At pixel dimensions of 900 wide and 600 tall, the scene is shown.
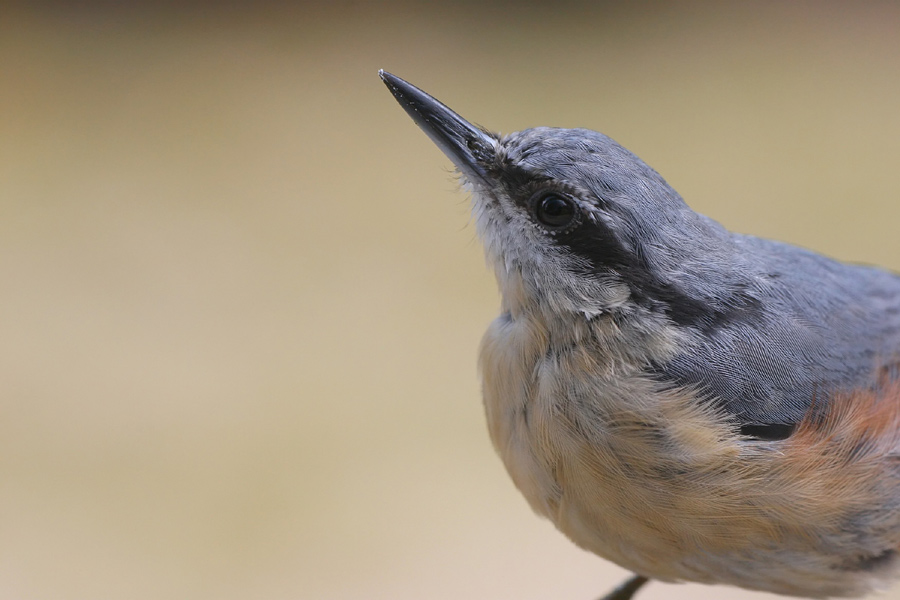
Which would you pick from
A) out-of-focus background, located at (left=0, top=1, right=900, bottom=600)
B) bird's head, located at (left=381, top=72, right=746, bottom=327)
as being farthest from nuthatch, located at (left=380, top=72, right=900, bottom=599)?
out-of-focus background, located at (left=0, top=1, right=900, bottom=600)

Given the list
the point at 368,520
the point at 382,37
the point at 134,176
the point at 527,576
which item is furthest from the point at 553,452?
the point at 382,37

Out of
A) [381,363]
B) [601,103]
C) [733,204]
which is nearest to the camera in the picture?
[381,363]

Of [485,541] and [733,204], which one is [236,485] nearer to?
[485,541]

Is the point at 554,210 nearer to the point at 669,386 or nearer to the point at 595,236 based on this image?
the point at 595,236

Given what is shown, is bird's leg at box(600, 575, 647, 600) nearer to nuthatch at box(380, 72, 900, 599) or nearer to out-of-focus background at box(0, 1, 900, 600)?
nuthatch at box(380, 72, 900, 599)

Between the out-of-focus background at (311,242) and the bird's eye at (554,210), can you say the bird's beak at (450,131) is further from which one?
the out-of-focus background at (311,242)

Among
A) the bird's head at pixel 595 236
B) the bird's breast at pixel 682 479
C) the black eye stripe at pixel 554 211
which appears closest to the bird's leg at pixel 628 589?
the bird's breast at pixel 682 479

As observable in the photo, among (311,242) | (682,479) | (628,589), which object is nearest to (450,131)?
(682,479)
